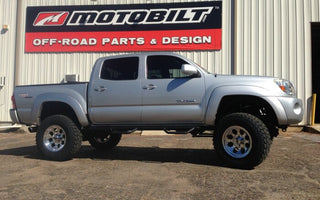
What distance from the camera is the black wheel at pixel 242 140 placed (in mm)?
4477

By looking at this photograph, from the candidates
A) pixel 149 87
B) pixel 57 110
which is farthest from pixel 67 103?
pixel 149 87

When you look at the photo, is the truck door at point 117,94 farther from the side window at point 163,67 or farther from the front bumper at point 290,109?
the front bumper at point 290,109

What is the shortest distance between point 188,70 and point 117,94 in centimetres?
144

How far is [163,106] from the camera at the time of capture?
509cm

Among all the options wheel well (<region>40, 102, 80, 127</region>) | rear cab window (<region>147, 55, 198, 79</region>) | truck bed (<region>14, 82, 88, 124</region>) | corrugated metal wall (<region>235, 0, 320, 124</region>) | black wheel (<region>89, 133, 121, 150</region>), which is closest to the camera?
rear cab window (<region>147, 55, 198, 79</region>)

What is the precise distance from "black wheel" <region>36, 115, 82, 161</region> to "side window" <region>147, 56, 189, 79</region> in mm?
1827

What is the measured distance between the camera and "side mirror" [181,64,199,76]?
4.79 m

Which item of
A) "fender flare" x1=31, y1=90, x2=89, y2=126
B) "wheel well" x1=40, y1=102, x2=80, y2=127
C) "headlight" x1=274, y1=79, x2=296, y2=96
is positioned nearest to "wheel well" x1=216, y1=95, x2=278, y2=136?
"headlight" x1=274, y1=79, x2=296, y2=96

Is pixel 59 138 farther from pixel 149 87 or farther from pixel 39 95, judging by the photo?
pixel 149 87

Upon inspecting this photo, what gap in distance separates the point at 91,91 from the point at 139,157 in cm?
165

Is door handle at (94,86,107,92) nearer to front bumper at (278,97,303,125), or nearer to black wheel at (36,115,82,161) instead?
black wheel at (36,115,82,161)

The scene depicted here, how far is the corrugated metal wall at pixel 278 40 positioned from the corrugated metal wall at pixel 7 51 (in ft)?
31.4

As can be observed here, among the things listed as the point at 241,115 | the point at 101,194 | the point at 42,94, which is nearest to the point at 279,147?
the point at 241,115

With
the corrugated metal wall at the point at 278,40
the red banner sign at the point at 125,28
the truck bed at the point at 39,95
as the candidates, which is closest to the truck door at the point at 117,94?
the truck bed at the point at 39,95
